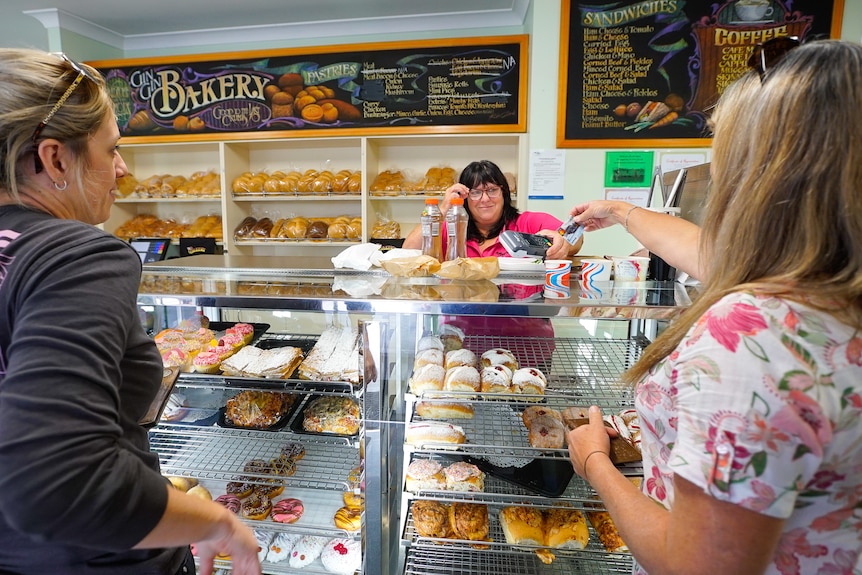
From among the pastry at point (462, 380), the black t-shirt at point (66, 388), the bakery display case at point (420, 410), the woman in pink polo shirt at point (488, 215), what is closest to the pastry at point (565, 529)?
the bakery display case at point (420, 410)

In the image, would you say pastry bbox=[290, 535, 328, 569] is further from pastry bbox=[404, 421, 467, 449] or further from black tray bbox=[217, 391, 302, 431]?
pastry bbox=[404, 421, 467, 449]

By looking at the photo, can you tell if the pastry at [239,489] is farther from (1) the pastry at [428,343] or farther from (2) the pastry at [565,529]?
(2) the pastry at [565,529]

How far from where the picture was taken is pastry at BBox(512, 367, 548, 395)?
52.5 inches

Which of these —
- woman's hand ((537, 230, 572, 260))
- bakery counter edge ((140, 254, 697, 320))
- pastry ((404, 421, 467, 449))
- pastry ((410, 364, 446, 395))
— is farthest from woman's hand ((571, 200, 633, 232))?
pastry ((404, 421, 467, 449))

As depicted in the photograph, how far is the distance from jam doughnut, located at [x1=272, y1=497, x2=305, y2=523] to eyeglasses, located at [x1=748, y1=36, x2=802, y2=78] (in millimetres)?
1662

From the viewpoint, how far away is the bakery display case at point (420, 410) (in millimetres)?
1274

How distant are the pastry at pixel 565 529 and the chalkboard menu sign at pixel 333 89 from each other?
259cm

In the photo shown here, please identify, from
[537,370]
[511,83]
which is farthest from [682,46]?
[537,370]

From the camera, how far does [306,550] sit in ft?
5.24

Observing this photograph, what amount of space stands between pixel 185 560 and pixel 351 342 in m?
0.70

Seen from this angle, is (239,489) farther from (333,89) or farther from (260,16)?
(260,16)

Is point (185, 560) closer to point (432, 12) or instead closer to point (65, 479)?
point (65, 479)

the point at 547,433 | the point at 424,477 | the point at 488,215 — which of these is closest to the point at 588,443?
the point at 547,433

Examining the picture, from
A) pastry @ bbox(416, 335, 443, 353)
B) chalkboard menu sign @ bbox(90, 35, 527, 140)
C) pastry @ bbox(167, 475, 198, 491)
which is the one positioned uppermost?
chalkboard menu sign @ bbox(90, 35, 527, 140)
